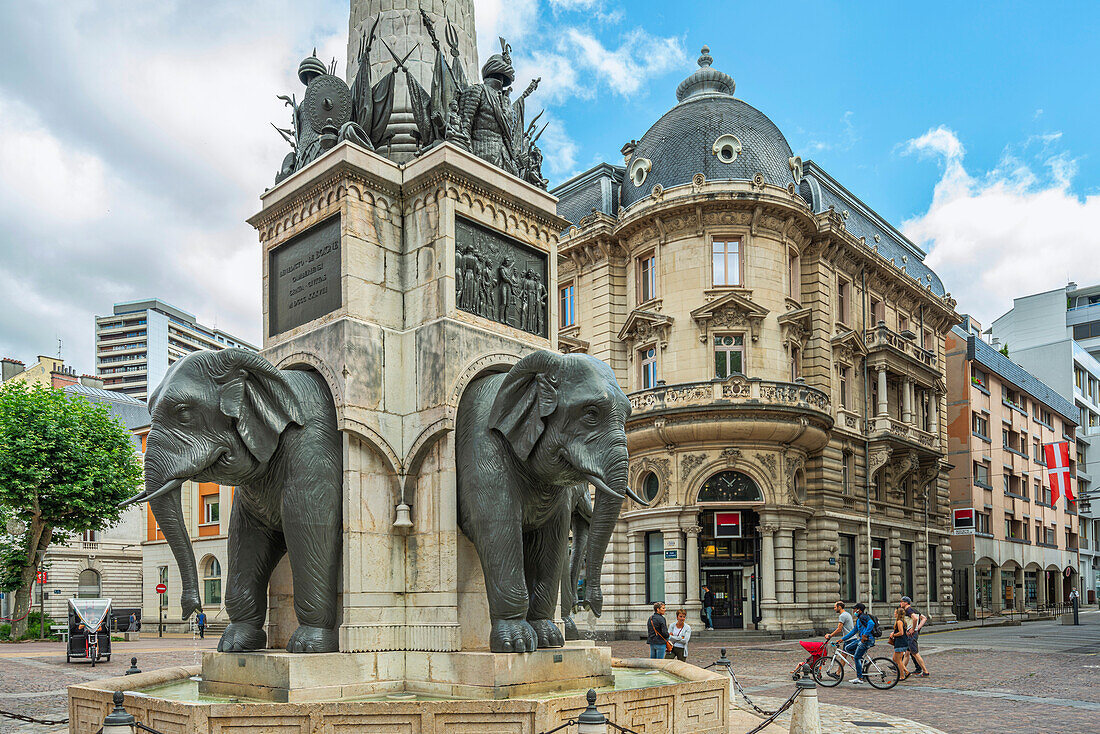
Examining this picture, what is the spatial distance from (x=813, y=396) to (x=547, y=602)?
2825 cm

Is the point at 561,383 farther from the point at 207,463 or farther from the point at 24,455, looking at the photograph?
the point at 24,455

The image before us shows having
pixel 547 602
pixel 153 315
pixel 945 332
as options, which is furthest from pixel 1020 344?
pixel 153 315

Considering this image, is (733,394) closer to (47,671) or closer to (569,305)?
A: (569,305)

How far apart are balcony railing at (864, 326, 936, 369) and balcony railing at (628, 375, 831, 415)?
828 centimetres

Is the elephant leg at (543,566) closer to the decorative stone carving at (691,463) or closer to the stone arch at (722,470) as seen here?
the stone arch at (722,470)

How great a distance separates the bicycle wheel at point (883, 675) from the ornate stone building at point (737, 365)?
51.8 feet

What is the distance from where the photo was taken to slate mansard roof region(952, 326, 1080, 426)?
5469cm

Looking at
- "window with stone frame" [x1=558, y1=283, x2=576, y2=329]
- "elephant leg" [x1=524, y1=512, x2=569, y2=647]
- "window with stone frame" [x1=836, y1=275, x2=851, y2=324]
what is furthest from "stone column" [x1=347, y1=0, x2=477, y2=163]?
"window with stone frame" [x1=836, y1=275, x2=851, y2=324]

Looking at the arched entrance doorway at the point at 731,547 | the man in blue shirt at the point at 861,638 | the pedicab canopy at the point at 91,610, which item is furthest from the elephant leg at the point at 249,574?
the arched entrance doorway at the point at 731,547

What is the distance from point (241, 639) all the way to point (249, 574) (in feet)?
1.97

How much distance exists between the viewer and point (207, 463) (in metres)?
8.27

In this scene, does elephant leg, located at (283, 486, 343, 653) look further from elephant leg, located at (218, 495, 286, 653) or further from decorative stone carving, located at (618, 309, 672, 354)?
decorative stone carving, located at (618, 309, 672, 354)

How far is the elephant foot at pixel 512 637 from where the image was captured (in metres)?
8.47

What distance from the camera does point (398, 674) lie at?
29.0 ft
